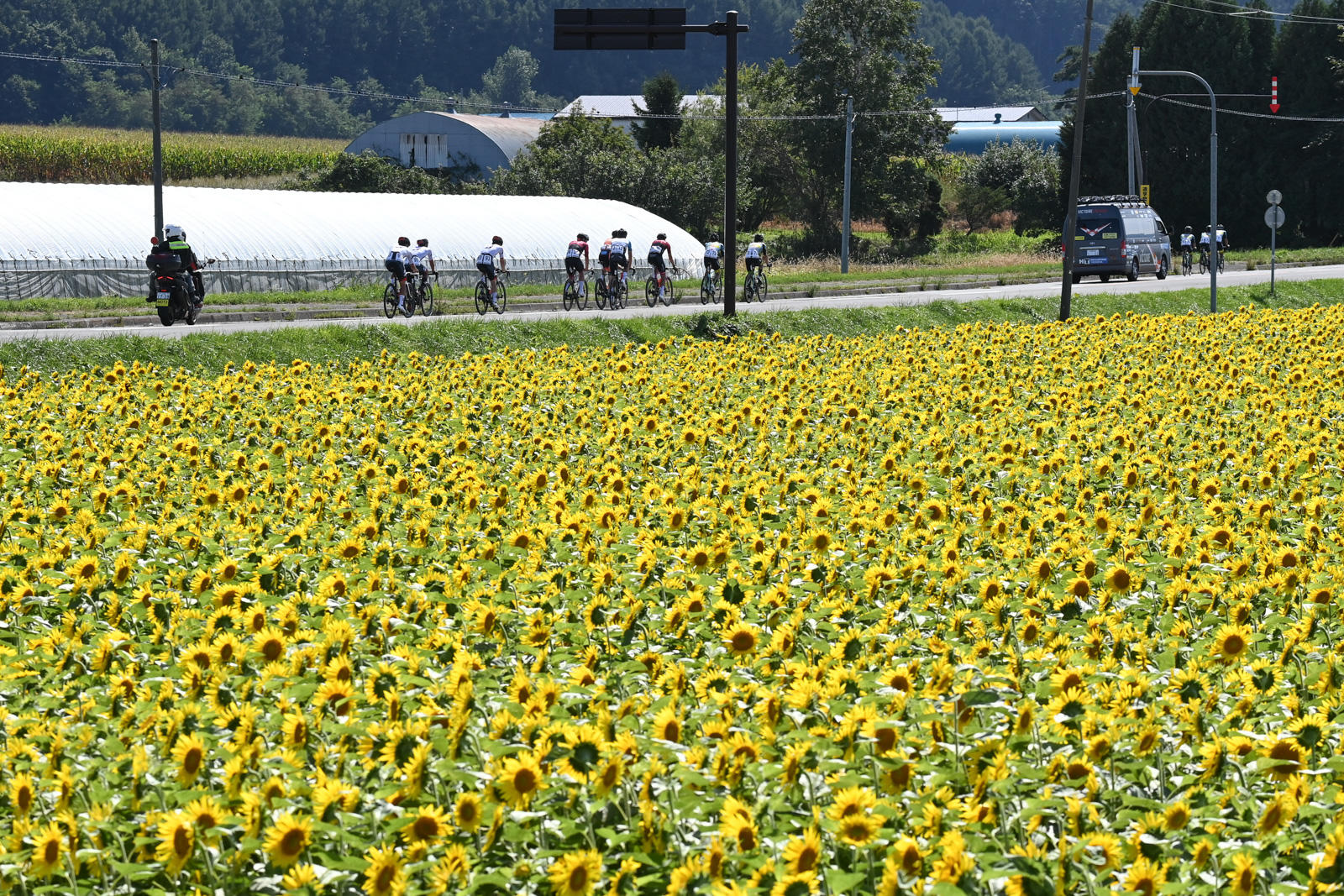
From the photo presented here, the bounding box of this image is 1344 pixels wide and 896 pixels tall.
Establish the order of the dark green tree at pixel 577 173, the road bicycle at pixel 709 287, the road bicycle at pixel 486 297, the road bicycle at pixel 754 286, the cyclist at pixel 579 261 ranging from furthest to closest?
the dark green tree at pixel 577 173
the road bicycle at pixel 709 287
the road bicycle at pixel 754 286
the cyclist at pixel 579 261
the road bicycle at pixel 486 297

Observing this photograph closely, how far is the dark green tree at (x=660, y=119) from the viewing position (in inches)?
3233

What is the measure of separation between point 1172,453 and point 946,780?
696 centimetres

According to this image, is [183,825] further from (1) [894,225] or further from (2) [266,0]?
(2) [266,0]

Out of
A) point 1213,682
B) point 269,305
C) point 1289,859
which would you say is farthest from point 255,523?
point 269,305

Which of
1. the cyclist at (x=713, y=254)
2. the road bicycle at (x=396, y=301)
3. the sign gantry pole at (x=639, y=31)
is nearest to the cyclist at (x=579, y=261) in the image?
the cyclist at (x=713, y=254)

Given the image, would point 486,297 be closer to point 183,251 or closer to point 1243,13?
point 183,251

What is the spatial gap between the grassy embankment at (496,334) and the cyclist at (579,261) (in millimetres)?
7619

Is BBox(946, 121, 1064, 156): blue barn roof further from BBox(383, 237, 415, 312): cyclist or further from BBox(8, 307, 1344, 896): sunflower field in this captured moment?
BBox(8, 307, 1344, 896): sunflower field

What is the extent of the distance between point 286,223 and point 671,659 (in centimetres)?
3700

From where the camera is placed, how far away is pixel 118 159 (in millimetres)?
65812

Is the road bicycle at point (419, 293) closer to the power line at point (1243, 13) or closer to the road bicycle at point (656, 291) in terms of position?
the road bicycle at point (656, 291)

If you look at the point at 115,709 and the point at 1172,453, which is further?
the point at 1172,453

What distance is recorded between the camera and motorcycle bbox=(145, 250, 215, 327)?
1041 inches

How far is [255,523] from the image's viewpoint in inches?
333
